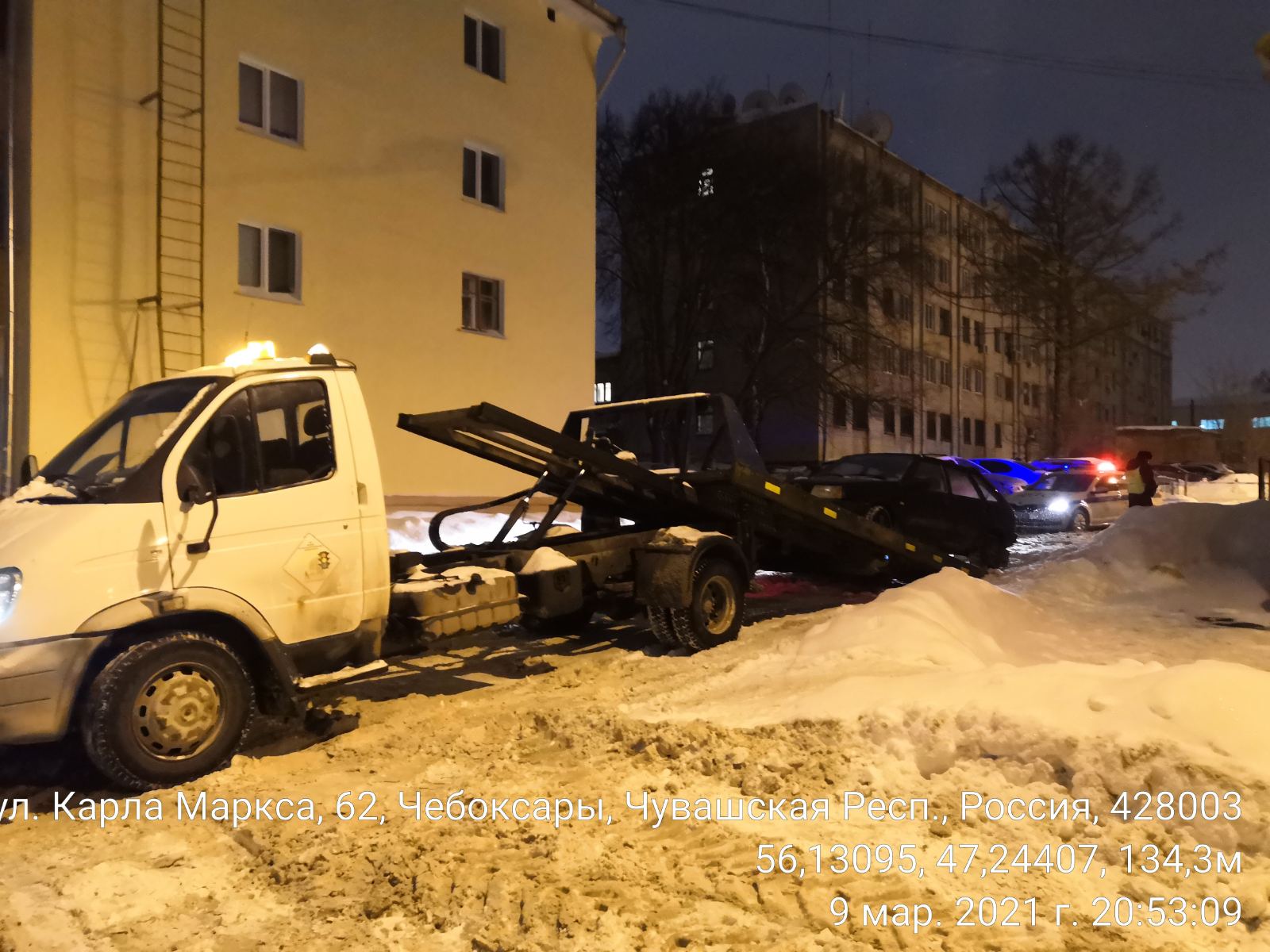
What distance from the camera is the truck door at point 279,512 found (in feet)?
15.8

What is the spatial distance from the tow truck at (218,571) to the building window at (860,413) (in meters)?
25.8

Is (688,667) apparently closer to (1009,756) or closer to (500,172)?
(1009,756)

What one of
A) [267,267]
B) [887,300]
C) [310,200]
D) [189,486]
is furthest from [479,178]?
[887,300]

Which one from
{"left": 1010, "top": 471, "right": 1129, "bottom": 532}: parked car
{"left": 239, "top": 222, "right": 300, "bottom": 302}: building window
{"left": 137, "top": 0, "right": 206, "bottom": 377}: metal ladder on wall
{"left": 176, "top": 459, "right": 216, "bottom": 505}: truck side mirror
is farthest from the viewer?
{"left": 1010, "top": 471, "right": 1129, "bottom": 532}: parked car

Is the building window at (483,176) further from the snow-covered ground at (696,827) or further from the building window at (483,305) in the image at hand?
the snow-covered ground at (696,827)

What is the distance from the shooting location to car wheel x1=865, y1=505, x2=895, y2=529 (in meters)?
11.6

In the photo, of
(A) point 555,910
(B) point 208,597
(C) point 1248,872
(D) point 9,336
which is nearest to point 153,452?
(B) point 208,597

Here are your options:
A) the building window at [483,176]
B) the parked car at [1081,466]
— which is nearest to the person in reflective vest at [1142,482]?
the parked car at [1081,466]

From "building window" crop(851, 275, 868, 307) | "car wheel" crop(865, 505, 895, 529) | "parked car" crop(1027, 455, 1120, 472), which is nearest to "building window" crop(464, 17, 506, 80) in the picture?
"car wheel" crop(865, 505, 895, 529)

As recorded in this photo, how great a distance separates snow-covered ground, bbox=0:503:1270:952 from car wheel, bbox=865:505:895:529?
4891 mm

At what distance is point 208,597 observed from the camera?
4746 mm

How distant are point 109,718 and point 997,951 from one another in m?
3.96

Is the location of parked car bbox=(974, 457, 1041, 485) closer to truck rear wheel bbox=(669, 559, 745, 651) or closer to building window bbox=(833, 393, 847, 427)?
building window bbox=(833, 393, 847, 427)

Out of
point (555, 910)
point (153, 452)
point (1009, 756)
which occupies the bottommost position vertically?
point (555, 910)
